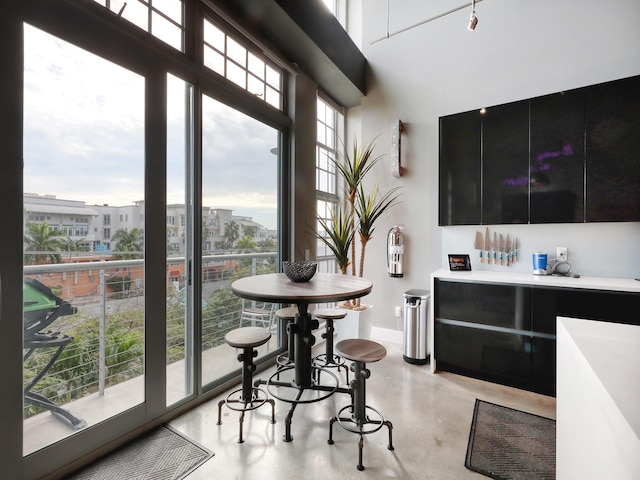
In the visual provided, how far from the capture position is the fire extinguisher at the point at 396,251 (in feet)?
12.3

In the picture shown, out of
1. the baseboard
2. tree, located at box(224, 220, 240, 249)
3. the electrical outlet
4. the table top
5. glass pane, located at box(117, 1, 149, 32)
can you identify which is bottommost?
the baseboard

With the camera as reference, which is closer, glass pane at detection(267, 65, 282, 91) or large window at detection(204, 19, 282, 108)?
large window at detection(204, 19, 282, 108)

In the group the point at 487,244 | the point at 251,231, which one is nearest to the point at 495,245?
the point at 487,244

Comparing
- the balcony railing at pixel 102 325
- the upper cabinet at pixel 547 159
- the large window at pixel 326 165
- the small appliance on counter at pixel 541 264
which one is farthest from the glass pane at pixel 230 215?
the small appliance on counter at pixel 541 264

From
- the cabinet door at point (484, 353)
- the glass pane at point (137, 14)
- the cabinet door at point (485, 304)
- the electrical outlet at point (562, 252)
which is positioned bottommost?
the cabinet door at point (484, 353)

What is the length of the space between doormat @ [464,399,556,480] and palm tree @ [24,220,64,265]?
2.72 metres

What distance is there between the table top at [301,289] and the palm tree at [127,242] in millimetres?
694

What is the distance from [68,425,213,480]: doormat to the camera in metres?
1.71

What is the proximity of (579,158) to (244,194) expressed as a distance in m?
3.06

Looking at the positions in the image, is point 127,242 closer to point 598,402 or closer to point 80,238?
point 80,238

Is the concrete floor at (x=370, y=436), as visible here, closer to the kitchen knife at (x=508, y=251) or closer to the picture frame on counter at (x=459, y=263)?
the picture frame on counter at (x=459, y=263)

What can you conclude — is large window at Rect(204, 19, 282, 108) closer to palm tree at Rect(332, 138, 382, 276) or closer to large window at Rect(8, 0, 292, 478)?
large window at Rect(8, 0, 292, 478)

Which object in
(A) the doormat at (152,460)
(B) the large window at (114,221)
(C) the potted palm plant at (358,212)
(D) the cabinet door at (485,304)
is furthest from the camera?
(C) the potted palm plant at (358,212)

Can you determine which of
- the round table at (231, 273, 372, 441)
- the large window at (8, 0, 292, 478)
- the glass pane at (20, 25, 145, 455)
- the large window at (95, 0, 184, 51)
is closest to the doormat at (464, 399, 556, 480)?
the round table at (231, 273, 372, 441)
